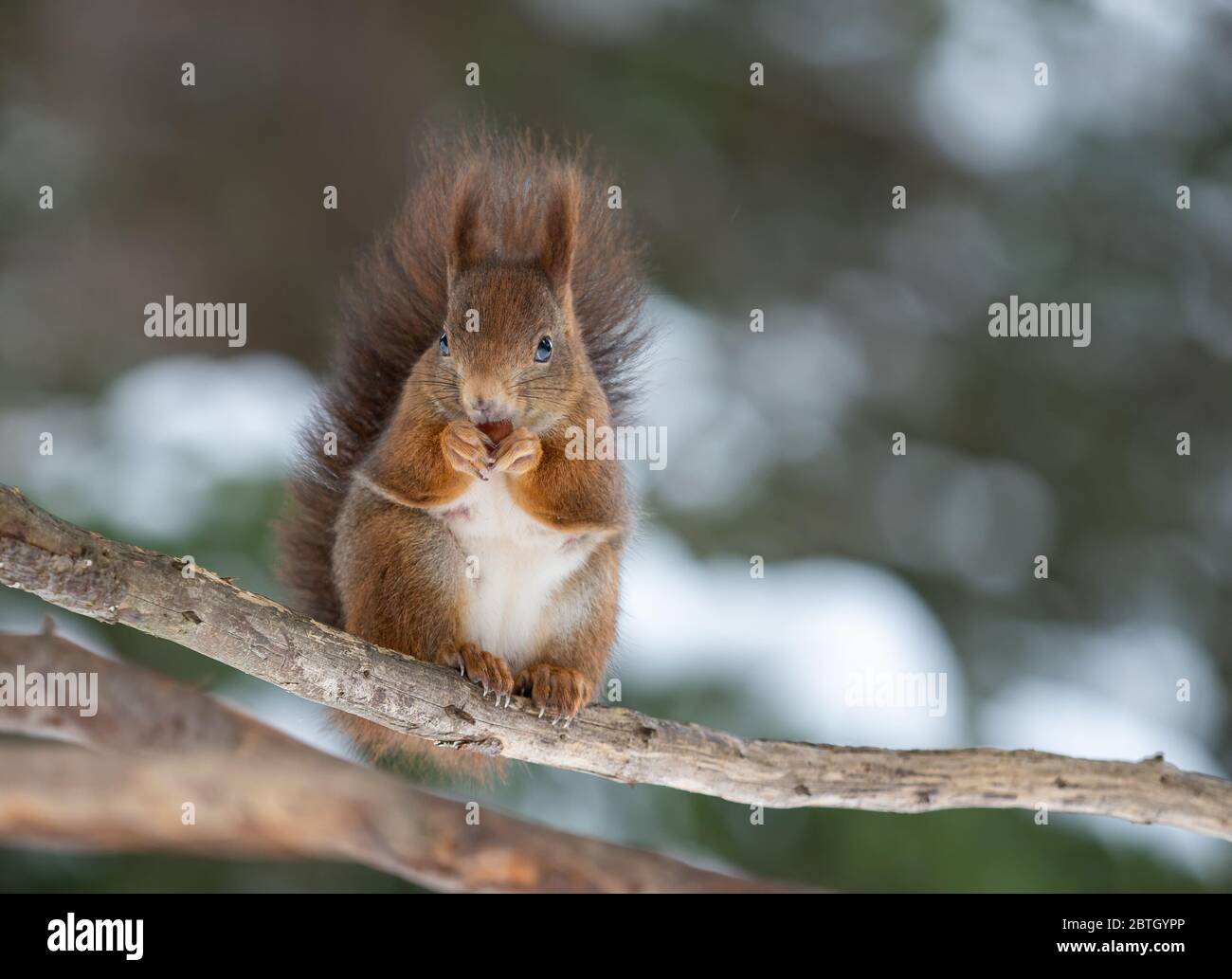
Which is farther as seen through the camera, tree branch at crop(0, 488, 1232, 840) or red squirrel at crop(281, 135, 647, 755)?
red squirrel at crop(281, 135, 647, 755)

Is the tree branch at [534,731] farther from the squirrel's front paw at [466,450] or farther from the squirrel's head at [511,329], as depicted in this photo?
the squirrel's head at [511,329]

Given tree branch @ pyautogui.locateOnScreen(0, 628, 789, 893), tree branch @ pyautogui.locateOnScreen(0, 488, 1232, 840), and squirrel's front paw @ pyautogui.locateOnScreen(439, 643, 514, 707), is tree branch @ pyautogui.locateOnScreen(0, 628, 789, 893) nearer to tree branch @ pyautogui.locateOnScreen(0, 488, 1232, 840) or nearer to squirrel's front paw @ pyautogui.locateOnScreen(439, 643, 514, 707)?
tree branch @ pyautogui.locateOnScreen(0, 488, 1232, 840)

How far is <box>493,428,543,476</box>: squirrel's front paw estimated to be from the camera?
7.45 ft

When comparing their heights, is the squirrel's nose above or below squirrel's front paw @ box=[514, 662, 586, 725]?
above

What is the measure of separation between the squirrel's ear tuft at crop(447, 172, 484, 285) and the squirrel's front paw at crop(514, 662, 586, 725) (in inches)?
32.3

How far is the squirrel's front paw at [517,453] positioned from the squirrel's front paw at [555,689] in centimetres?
38

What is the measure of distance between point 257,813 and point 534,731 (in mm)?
1117

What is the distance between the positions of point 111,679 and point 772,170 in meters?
3.06

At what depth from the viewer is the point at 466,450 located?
225 centimetres

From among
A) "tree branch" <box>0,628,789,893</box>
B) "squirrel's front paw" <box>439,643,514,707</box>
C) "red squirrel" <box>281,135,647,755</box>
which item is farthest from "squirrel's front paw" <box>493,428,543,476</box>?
"tree branch" <box>0,628,789,893</box>

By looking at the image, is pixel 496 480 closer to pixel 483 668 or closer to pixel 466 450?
pixel 466 450

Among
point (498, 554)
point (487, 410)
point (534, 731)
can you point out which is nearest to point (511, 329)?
point (487, 410)

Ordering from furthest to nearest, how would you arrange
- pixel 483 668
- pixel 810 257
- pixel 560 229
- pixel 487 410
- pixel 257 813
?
pixel 810 257 → pixel 257 813 → pixel 560 229 → pixel 487 410 → pixel 483 668
